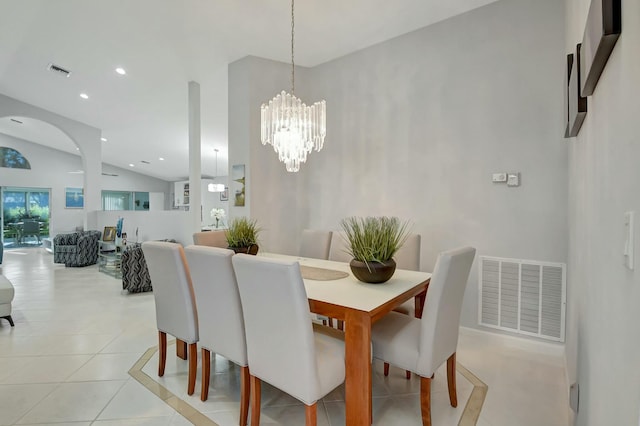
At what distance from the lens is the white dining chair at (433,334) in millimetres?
1657

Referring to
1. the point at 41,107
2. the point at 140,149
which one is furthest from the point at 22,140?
the point at 41,107

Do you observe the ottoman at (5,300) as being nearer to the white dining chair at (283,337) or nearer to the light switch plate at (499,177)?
the white dining chair at (283,337)

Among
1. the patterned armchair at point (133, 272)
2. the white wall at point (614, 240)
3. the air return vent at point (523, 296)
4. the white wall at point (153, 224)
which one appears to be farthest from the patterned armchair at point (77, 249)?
the white wall at point (614, 240)

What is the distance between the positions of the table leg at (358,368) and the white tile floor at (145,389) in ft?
1.35

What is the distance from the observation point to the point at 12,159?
932 centimetres

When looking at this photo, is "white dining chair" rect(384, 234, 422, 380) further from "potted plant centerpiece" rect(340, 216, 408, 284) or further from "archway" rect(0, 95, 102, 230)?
"archway" rect(0, 95, 102, 230)

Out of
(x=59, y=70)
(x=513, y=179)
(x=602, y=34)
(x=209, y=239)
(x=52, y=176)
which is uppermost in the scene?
(x=59, y=70)

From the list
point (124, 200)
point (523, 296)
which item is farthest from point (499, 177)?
point (124, 200)

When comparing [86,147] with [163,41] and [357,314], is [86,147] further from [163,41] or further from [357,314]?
[357,314]

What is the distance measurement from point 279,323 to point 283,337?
7 centimetres

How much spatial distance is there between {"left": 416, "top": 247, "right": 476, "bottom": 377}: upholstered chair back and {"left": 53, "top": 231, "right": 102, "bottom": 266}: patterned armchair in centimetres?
750

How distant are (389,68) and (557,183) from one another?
2041mm

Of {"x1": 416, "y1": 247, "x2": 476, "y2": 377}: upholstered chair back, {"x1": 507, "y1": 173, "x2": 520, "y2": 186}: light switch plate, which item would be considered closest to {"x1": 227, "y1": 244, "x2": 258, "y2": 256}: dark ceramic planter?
{"x1": 416, "y1": 247, "x2": 476, "y2": 377}: upholstered chair back

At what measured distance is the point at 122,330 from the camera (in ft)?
10.6
